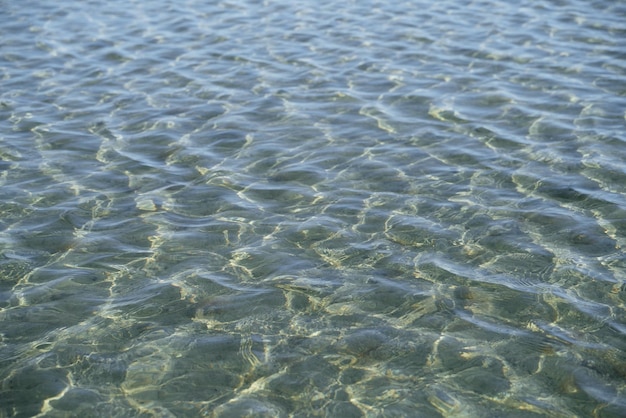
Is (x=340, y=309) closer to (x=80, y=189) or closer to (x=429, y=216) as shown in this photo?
(x=429, y=216)

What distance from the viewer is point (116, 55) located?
45.7 ft

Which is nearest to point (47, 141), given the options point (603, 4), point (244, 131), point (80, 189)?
point (80, 189)

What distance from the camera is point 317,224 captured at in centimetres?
828

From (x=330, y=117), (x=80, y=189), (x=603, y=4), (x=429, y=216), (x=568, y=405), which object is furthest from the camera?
(x=603, y=4)

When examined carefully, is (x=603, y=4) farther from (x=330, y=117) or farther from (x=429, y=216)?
(x=429, y=216)

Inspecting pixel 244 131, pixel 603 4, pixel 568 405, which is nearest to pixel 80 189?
pixel 244 131

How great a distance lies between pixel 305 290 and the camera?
7.13m

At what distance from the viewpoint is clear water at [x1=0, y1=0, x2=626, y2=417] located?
6.00 metres

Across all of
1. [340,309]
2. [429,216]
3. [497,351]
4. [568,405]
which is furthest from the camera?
[429,216]

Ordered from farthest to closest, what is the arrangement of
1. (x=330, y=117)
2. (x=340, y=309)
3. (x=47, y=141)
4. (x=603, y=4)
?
1. (x=603, y=4)
2. (x=330, y=117)
3. (x=47, y=141)
4. (x=340, y=309)

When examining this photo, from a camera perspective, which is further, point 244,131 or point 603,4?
point 603,4

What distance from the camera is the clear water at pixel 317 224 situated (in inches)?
236

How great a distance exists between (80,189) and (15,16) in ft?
30.1

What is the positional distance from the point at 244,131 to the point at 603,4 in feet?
30.3
